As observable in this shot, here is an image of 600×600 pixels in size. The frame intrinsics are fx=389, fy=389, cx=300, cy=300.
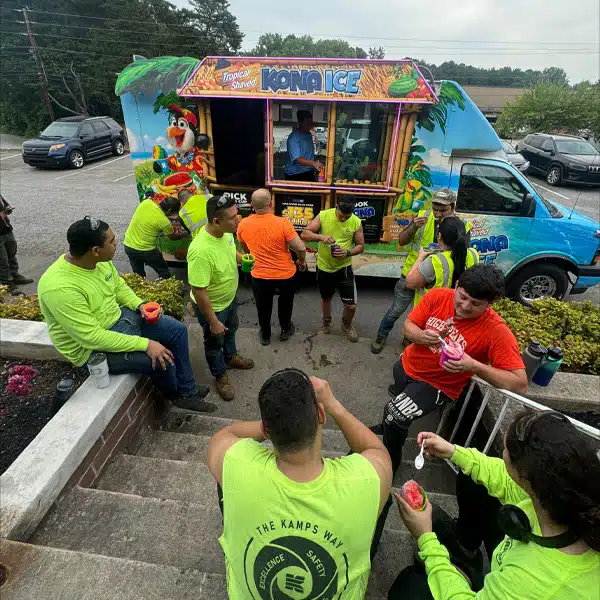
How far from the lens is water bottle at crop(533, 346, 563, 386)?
9.99 feet

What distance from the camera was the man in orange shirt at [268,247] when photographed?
4.21 metres

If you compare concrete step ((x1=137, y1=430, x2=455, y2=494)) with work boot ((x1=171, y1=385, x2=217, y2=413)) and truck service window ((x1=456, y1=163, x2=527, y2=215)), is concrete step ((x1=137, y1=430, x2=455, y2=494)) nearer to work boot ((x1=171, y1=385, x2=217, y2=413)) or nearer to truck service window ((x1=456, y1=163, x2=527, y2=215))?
work boot ((x1=171, y1=385, x2=217, y2=413))

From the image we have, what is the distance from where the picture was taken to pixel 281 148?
21.2ft

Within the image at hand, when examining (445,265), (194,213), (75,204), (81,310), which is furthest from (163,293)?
(75,204)

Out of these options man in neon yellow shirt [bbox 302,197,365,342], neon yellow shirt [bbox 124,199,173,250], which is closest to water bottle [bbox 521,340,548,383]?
man in neon yellow shirt [bbox 302,197,365,342]

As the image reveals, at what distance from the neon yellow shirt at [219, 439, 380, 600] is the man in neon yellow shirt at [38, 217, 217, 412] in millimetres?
1843

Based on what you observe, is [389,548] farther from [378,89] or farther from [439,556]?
[378,89]

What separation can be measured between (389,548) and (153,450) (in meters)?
2.02

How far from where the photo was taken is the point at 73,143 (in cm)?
1546

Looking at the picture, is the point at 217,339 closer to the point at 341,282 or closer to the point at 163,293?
the point at 163,293

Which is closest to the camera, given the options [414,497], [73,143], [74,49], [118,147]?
[414,497]

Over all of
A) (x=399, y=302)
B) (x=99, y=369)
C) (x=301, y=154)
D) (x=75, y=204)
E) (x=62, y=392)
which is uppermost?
(x=301, y=154)

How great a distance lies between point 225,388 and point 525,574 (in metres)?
3.13

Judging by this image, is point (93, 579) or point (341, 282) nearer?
point (93, 579)
